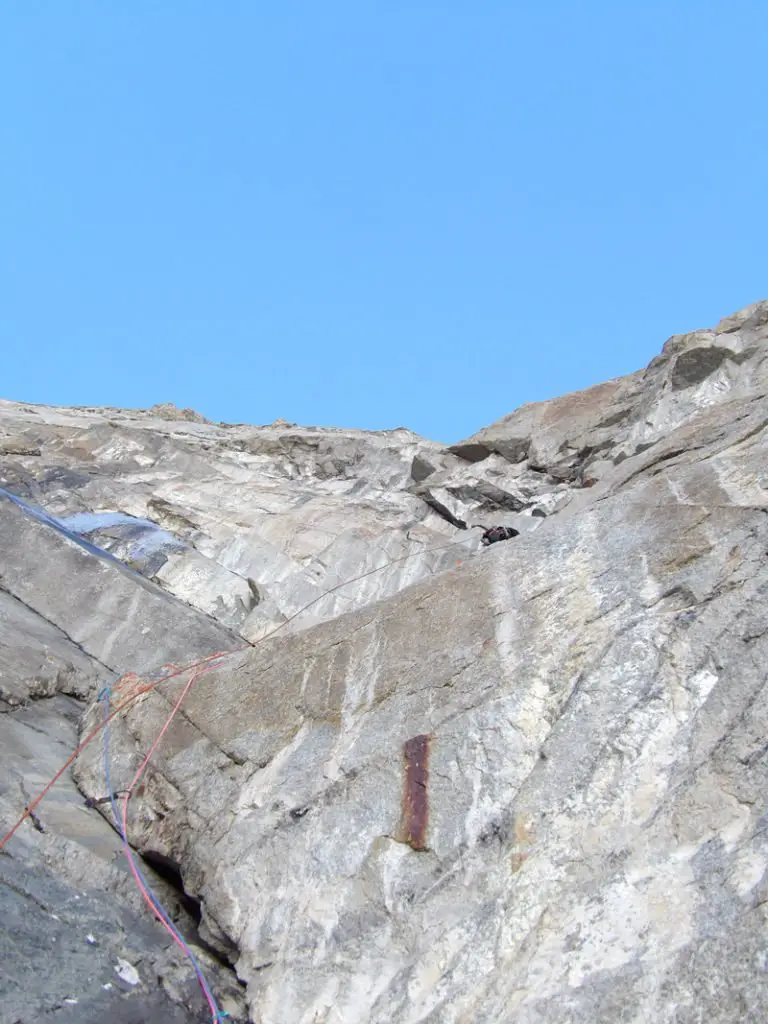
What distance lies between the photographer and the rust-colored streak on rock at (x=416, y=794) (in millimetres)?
7046

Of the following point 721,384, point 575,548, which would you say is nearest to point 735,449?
point 575,548

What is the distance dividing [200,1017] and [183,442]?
18.2 meters

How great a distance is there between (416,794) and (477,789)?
0.46m

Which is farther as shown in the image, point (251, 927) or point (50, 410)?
point (50, 410)

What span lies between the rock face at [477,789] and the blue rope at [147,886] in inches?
3.9

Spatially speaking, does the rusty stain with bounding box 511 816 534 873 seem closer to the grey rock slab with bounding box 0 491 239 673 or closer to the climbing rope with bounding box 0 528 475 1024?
the climbing rope with bounding box 0 528 475 1024

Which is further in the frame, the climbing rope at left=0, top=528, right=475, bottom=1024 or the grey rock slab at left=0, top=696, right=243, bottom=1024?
the climbing rope at left=0, top=528, right=475, bottom=1024

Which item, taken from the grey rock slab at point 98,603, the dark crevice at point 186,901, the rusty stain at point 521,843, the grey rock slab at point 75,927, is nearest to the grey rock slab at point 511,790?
the rusty stain at point 521,843

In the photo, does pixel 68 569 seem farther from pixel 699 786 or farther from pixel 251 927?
pixel 699 786

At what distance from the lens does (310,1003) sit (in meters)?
6.50

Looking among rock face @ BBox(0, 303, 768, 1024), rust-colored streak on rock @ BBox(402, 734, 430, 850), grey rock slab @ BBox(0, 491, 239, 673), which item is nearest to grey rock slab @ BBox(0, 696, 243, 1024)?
rock face @ BBox(0, 303, 768, 1024)

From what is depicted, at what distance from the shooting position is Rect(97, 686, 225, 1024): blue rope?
6.87 meters

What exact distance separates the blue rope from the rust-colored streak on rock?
1670mm

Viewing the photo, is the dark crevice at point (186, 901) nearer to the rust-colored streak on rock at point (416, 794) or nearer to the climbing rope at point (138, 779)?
the climbing rope at point (138, 779)
